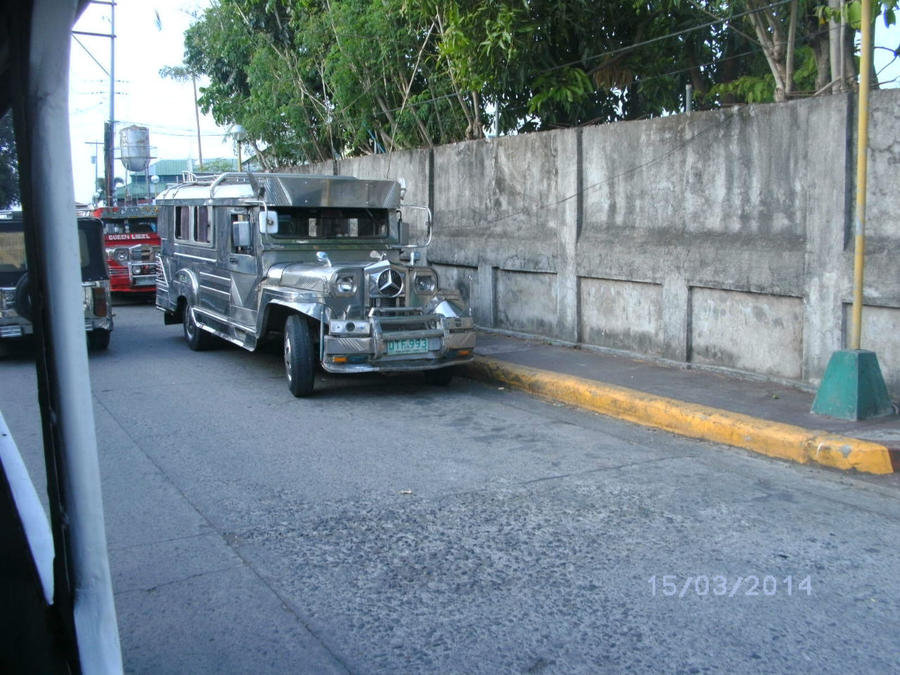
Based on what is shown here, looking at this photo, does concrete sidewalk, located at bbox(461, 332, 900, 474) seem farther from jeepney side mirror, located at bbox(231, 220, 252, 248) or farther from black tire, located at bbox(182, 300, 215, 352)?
black tire, located at bbox(182, 300, 215, 352)

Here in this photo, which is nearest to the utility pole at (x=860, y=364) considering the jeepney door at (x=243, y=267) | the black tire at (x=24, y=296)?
the jeepney door at (x=243, y=267)

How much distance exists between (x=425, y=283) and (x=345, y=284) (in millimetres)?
898

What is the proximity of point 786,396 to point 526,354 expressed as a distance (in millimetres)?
3474

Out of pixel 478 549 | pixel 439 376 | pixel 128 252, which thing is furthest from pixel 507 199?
pixel 128 252

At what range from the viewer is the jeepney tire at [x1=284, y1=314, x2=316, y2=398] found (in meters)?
8.84

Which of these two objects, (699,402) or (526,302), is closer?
(699,402)

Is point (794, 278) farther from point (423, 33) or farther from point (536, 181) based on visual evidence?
point (423, 33)

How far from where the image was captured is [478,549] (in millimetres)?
4758

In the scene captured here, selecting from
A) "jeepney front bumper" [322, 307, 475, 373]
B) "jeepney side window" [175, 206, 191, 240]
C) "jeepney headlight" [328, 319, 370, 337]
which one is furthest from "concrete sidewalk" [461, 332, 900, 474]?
"jeepney side window" [175, 206, 191, 240]

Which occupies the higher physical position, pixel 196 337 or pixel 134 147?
pixel 134 147

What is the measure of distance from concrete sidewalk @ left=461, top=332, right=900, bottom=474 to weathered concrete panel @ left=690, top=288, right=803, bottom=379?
0.19 metres

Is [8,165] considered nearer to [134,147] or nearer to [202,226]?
[202,226]

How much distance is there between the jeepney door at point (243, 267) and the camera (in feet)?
32.7

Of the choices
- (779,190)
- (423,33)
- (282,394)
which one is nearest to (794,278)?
(779,190)
